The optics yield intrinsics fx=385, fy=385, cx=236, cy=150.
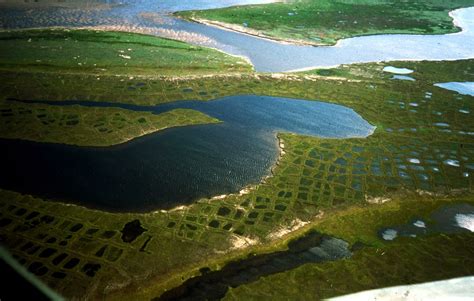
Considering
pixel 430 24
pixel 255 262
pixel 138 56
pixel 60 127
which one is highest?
pixel 430 24

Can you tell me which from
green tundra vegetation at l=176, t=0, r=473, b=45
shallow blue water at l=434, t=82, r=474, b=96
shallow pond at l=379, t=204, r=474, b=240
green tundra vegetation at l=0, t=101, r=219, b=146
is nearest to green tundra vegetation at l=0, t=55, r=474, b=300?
shallow pond at l=379, t=204, r=474, b=240

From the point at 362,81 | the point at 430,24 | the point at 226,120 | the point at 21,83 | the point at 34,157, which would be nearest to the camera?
the point at 34,157

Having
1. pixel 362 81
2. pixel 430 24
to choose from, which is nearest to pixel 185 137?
pixel 362 81

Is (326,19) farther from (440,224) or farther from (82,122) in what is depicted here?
(440,224)

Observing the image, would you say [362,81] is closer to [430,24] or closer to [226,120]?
[226,120]

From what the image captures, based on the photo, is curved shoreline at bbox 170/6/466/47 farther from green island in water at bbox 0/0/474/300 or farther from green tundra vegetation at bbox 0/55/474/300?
green tundra vegetation at bbox 0/55/474/300

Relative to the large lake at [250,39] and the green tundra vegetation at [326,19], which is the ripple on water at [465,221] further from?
the green tundra vegetation at [326,19]

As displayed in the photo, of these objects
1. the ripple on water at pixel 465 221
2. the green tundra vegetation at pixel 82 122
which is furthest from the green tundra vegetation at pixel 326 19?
the ripple on water at pixel 465 221
